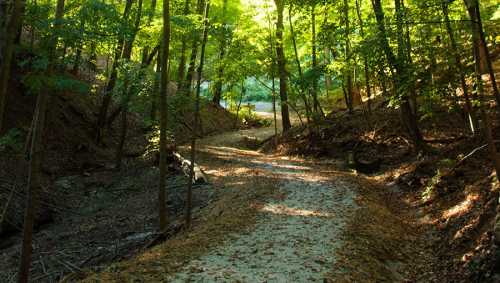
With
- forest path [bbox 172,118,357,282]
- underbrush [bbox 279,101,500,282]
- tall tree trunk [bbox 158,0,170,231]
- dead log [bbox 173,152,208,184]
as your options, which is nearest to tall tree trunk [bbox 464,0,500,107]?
underbrush [bbox 279,101,500,282]

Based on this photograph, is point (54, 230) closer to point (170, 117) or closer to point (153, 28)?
point (170, 117)

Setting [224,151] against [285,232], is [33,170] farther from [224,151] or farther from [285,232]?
[224,151]

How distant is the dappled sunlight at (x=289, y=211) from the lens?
416 inches

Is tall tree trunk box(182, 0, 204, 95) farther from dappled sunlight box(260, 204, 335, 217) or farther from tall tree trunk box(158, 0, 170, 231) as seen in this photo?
dappled sunlight box(260, 204, 335, 217)

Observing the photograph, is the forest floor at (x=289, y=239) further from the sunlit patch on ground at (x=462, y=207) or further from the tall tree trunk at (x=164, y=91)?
the tall tree trunk at (x=164, y=91)

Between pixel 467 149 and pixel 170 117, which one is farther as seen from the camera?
pixel 170 117

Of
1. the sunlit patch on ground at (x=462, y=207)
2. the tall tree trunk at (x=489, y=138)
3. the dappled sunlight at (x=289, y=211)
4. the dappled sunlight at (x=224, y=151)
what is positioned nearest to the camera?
the tall tree trunk at (x=489, y=138)

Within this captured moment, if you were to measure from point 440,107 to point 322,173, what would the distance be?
251 inches

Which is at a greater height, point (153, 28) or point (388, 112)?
point (153, 28)

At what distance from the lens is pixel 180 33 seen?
11.9 metres

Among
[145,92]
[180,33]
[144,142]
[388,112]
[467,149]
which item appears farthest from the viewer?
[144,142]

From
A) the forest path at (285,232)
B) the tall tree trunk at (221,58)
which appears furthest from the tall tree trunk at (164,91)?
the forest path at (285,232)

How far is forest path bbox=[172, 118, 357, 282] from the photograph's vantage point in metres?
7.20

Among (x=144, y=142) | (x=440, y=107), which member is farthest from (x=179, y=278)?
(x=144, y=142)
